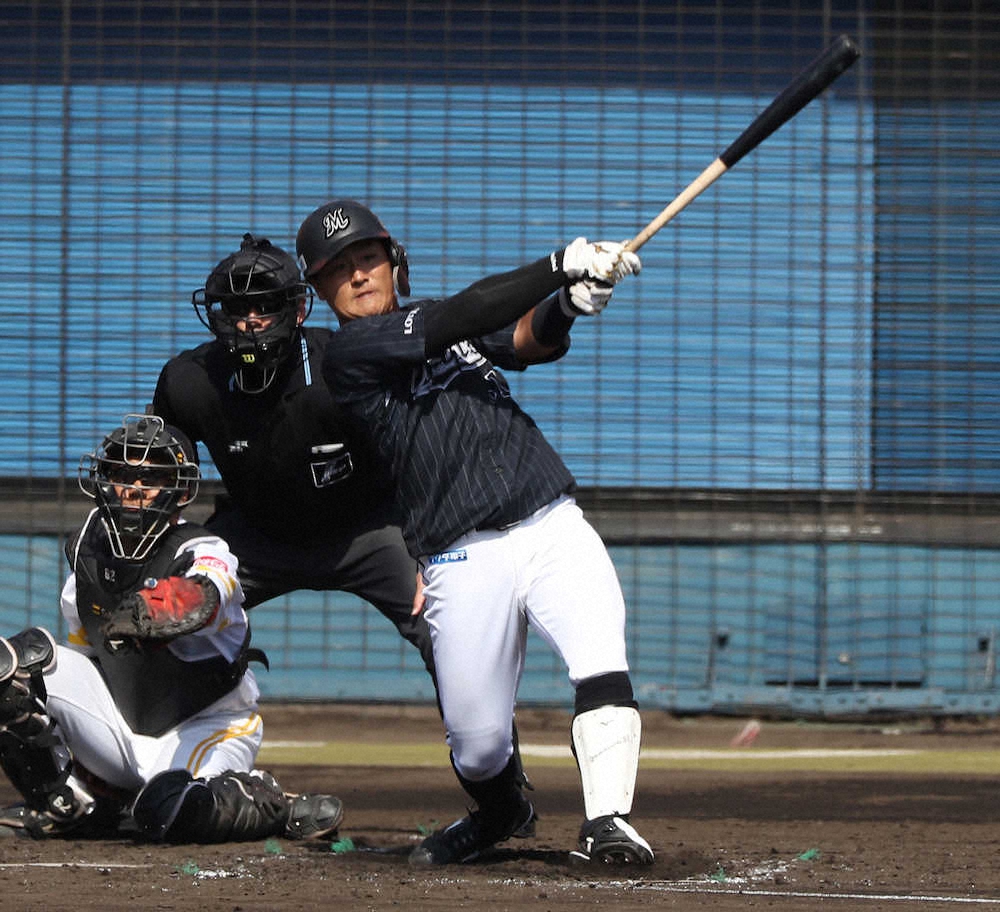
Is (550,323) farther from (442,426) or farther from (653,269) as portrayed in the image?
(653,269)

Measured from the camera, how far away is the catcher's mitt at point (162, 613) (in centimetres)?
469

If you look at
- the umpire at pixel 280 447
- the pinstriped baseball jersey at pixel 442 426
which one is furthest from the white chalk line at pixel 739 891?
the umpire at pixel 280 447

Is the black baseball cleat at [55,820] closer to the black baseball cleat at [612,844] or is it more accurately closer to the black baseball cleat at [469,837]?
the black baseball cleat at [469,837]

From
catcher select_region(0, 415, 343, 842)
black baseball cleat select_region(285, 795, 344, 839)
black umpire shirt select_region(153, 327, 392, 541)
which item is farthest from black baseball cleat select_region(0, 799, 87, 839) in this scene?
black umpire shirt select_region(153, 327, 392, 541)

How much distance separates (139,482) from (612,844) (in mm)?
1808

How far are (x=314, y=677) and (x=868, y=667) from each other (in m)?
2.92

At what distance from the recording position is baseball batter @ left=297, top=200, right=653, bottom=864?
4223 mm

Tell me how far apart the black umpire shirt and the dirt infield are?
103cm

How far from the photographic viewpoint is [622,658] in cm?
433

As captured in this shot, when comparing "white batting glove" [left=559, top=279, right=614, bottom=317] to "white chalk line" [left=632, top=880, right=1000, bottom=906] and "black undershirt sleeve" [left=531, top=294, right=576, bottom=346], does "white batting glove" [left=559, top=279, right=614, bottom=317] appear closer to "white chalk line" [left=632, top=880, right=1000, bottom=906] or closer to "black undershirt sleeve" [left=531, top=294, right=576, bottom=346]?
"black undershirt sleeve" [left=531, top=294, right=576, bottom=346]

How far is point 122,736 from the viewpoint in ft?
17.1

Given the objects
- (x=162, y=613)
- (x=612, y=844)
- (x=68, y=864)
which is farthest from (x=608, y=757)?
(x=68, y=864)

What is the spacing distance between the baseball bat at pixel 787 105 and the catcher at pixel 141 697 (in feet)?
5.51

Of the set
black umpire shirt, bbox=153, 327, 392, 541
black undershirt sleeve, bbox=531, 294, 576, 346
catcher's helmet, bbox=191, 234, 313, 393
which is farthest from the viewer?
black umpire shirt, bbox=153, 327, 392, 541
